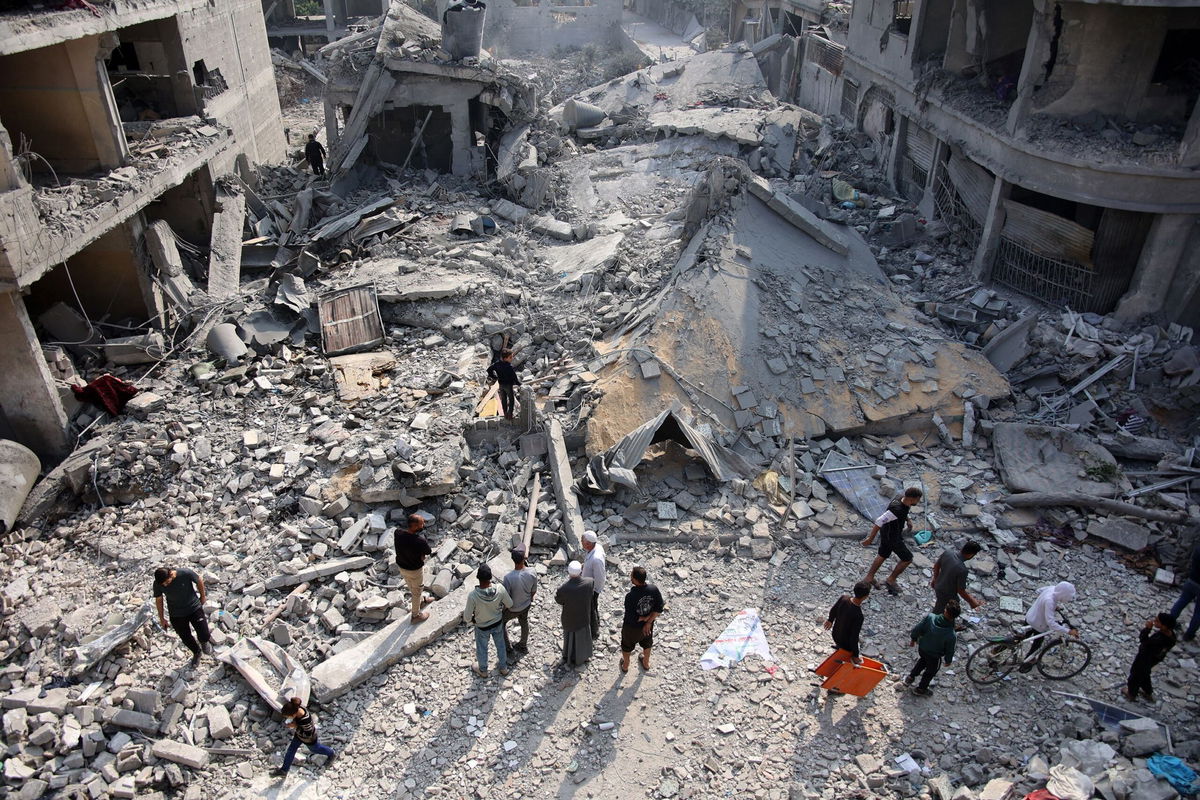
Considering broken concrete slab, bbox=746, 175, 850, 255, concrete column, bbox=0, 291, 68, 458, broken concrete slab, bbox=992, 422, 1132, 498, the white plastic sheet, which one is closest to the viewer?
the white plastic sheet

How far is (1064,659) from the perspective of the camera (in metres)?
7.14

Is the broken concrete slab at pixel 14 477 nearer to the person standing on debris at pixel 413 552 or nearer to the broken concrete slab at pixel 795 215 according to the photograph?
the person standing on debris at pixel 413 552

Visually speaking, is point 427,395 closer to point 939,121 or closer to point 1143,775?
point 1143,775

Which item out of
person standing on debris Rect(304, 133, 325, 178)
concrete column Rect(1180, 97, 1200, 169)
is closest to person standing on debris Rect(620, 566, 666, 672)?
concrete column Rect(1180, 97, 1200, 169)

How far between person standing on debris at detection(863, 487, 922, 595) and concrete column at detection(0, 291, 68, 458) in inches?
412

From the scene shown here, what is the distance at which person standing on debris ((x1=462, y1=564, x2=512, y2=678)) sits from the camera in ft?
21.6

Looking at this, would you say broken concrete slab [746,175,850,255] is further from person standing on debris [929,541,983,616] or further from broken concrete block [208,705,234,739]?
broken concrete block [208,705,234,739]

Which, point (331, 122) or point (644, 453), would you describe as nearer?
point (644, 453)

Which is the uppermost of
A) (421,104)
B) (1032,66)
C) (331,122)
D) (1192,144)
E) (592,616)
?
(1032,66)

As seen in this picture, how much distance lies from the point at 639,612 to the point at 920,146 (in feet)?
47.9

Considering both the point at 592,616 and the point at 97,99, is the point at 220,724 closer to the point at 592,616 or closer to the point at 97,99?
the point at 592,616

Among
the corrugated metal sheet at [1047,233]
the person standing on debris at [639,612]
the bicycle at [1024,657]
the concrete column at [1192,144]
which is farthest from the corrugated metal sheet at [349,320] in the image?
the concrete column at [1192,144]

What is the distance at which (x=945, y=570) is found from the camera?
7.06 metres

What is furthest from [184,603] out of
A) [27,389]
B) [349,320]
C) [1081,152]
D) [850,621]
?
[1081,152]
